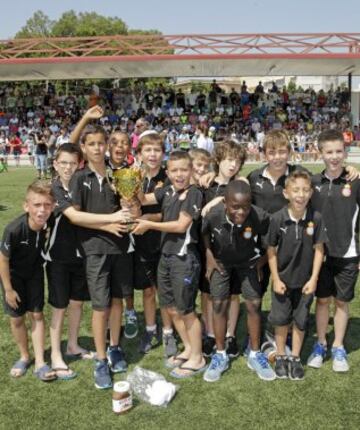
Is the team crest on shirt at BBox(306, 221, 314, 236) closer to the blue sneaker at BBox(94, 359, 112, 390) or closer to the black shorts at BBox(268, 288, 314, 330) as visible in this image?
the black shorts at BBox(268, 288, 314, 330)

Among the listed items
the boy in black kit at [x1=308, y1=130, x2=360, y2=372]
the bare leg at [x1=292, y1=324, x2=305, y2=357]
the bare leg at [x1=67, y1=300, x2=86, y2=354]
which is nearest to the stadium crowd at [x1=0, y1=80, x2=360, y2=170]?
the bare leg at [x1=67, y1=300, x2=86, y2=354]

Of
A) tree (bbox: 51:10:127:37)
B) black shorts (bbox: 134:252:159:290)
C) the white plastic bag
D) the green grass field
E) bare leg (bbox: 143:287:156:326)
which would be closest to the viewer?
the green grass field

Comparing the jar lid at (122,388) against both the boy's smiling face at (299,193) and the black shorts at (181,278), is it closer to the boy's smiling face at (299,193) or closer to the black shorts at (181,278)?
the black shorts at (181,278)

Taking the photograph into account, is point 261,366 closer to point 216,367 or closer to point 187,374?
point 216,367

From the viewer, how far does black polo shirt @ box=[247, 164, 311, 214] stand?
3.87 m

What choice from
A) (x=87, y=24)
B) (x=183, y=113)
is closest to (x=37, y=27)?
(x=87, y=24)

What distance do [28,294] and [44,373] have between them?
62 centimetres

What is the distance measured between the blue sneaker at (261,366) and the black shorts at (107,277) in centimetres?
113

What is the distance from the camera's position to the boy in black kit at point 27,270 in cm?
348

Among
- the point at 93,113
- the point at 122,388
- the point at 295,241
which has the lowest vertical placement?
the point at 122,388

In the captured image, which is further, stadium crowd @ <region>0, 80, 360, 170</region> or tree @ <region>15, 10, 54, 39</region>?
tree @ <region>15, 10, 54, 39</region>

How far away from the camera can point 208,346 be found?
4.14 metres

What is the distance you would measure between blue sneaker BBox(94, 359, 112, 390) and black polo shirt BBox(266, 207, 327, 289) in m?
1.51

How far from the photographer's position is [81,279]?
394 cm
